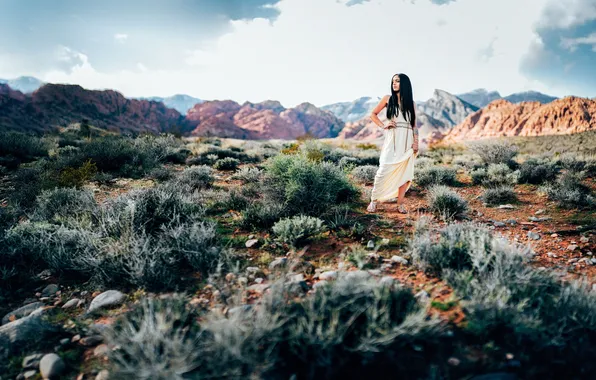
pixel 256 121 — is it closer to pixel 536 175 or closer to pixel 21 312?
pixel 536 175

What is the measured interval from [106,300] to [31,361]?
2.15ft

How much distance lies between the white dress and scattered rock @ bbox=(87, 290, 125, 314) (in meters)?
4.10

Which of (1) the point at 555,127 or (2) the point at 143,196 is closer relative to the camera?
(2) the point at 143,196

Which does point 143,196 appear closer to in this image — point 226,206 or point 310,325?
point 226,206

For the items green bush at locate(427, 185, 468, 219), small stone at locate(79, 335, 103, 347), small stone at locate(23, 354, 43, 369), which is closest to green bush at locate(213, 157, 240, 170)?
green bush at locate(427, 185, 468, 219)

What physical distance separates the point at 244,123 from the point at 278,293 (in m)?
118

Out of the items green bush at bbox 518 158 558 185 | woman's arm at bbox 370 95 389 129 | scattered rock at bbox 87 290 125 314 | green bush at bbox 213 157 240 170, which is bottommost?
scattered rock at bbox 87 290 125 314

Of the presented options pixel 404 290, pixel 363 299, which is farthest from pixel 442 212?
pixel 363 299

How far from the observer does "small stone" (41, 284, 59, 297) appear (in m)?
2.90

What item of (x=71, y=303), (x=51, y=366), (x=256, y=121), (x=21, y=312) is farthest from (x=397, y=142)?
(x=256, y=121)

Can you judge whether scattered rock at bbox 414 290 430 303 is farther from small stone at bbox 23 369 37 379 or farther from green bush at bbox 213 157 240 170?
green bush at bbox 213 157 240 170

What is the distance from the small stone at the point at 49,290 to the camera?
290 cm

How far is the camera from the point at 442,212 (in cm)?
492

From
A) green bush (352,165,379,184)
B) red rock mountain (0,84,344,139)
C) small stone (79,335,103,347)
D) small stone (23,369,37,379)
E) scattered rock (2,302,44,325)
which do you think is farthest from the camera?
red rock mountain (0,84,344,139)
